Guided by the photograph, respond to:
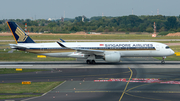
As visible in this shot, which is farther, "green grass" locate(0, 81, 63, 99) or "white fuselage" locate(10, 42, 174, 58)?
"white fuselage" locate(10, 42, 174, 58)

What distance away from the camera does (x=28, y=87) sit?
22.7 metres

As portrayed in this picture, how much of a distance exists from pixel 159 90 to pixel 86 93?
690cm

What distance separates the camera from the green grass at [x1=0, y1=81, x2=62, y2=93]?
21172 millimetres

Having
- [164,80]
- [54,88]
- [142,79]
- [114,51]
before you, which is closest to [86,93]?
[54,88]

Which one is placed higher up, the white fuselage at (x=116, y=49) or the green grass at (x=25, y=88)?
the white fuselage at (x=116, y=49)

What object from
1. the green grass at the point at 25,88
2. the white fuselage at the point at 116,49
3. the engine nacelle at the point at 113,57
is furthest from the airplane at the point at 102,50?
the green grass at the point at 25,88

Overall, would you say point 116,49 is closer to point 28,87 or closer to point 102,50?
point 102,50

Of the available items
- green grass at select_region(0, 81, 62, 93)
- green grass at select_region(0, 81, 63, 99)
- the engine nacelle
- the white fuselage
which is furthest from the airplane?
green grass at select_region(0, 81, 63, 99)

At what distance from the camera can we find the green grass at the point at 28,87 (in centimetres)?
2117

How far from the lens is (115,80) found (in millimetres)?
25625

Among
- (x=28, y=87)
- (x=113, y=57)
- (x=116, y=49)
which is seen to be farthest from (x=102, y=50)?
(x=28, y=87)

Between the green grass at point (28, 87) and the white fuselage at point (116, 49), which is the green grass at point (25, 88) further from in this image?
the white fuselage at point (116, 49)

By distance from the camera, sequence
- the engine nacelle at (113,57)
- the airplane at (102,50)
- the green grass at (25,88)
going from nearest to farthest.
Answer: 1. the green grass at (25,88)
2. the engine nacelle at (113,57)
3. the airplane at (102,50)

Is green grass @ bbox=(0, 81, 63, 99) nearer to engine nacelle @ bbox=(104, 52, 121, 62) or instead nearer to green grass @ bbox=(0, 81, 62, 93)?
green grass @ bbox=(0, 81, 62, 93)
